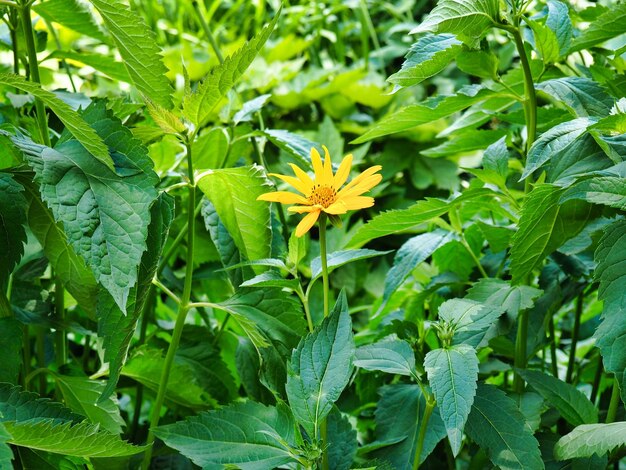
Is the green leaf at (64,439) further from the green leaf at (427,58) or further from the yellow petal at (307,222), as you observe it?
the green leaf at (427,58)

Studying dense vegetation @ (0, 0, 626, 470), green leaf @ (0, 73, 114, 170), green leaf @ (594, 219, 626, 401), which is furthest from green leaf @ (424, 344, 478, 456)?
green leaf @ (0, 73, 114, 170)

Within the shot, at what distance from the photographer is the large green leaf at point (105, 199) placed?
0.67 m

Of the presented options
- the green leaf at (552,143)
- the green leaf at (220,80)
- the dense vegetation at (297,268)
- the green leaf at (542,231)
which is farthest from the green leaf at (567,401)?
the green leaf at (220,80)

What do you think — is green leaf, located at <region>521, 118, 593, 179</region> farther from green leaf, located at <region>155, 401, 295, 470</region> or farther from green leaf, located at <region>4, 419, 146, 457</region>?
green leaf, located at <region>4, 419, 146, 457</region>

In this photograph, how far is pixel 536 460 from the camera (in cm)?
77

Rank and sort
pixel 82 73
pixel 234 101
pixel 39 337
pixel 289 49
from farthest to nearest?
pixel 289 49 < pixel 82 73 < pixel 234 101 < pixel 39 337

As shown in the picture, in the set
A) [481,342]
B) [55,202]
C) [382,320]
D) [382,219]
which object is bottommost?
[382,320]

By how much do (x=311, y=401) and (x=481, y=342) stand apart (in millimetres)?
253

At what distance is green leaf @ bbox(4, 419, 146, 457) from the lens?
24.3 inches

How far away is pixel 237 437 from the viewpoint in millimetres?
759

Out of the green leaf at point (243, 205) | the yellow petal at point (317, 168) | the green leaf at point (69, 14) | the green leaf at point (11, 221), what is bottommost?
the green leaf at point (243, 205)

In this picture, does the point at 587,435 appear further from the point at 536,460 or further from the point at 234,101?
the point at 234,101

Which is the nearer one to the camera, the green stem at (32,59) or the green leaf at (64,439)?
the green leaf at (64,439)

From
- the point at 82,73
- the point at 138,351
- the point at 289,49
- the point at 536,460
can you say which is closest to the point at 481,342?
the point at 536,460
